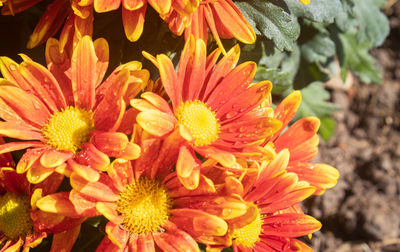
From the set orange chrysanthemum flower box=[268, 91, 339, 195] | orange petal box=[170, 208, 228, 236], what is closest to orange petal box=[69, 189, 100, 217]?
orange petal box=[170, 208, 228, 236]

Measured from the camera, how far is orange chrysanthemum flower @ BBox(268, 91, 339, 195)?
1.37 meters

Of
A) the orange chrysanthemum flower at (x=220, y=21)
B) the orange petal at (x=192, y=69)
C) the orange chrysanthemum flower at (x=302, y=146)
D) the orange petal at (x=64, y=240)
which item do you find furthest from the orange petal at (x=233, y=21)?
the orange petal at (x=64, y=240)

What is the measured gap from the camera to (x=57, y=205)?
1.09 metres

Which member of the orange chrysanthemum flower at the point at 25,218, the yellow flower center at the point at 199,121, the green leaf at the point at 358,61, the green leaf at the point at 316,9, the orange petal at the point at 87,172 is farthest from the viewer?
the green leaf at the point at 358,61

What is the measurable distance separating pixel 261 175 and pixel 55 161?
505 mm

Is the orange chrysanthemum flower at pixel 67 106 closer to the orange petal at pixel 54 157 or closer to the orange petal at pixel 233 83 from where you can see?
the orange petal at pixel 54 157

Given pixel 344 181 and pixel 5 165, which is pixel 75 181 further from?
pixel 344 181

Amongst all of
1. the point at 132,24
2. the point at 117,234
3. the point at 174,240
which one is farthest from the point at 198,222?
the point at 132,24

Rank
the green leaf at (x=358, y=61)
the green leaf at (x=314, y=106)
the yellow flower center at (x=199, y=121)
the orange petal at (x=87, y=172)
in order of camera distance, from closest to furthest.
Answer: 1. the orange petal at (x=87, y=172)
2. the yellow flower center at (x=199, y=121)
3. the green leaf at (x=314, y=106)
4. the green leaf at (x=358, y=61)

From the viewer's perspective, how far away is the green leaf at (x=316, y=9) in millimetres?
1674

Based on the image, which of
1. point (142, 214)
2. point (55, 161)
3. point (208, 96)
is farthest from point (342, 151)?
point (55, 161)

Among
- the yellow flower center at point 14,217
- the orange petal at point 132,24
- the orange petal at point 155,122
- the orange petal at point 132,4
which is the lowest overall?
the yellow flower center at point 14,217

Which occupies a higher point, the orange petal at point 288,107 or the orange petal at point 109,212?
the orange petal at point 288,107

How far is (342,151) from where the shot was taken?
9.41ft
